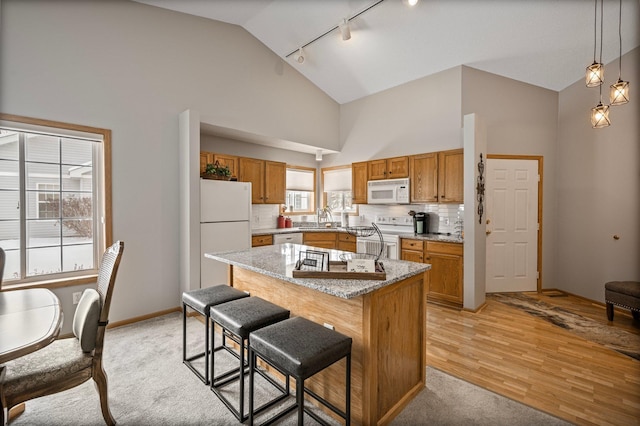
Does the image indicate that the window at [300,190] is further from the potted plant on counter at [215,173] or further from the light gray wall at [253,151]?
the potted plant on counter at [215,173]

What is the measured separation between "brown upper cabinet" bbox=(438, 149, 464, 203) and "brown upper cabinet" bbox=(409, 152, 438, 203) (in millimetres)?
73

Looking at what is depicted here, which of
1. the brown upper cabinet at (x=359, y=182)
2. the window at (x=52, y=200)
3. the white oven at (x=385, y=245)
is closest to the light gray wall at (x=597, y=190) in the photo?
the white oven at (x=385, y=245)

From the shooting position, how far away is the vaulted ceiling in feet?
10.9

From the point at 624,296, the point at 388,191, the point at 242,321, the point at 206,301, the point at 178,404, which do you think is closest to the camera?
the point at 242,321

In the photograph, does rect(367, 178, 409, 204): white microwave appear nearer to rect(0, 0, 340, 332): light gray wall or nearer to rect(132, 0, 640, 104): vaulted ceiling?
rect(132, 0, 640, 104): vaulted ceiling

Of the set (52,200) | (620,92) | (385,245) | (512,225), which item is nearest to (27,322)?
(52,200)

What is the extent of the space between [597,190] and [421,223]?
239cm

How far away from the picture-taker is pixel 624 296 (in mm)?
3260

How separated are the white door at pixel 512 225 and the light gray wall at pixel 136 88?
3840 millimetres

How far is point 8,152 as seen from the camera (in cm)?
277

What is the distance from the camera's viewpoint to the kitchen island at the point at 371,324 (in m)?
1.70

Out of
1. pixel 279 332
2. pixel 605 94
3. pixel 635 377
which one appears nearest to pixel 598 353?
pixel 635 377

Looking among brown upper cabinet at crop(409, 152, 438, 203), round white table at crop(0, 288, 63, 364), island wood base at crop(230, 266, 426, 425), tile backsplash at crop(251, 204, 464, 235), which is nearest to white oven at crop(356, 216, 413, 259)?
tile backsplash at crop(251, 204, 464, 235)

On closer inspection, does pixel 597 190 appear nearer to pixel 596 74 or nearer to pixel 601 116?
pixel 601 116
